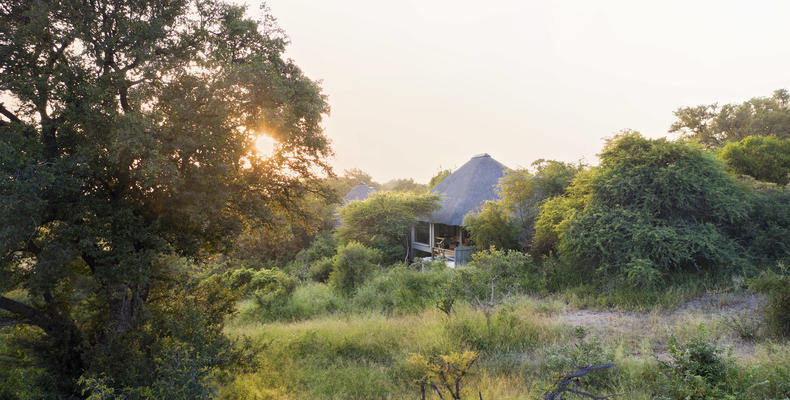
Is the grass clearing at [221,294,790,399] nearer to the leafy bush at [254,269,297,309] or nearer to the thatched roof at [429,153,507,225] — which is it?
the leafy bush at [254,269,297,309]

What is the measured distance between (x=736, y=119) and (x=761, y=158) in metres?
12.8

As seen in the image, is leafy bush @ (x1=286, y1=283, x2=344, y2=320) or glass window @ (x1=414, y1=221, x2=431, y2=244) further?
glass window @ (x1=414, y1=221, x2=431, y2=244)

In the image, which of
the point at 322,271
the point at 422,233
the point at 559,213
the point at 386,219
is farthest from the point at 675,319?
the point at 422,233

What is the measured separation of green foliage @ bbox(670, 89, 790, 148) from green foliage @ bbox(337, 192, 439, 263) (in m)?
17.5

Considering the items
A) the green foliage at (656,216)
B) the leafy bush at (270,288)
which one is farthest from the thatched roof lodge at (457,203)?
the leafy bush at (270,288)

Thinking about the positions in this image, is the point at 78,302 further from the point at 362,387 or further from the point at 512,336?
the point at 512,336

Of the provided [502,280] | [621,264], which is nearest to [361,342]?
[502,280]

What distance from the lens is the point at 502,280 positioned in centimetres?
989

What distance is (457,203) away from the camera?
72.9 feet

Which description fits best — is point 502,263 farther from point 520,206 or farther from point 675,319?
point 520,206

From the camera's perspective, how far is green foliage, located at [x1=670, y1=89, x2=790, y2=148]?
2412 centimetres

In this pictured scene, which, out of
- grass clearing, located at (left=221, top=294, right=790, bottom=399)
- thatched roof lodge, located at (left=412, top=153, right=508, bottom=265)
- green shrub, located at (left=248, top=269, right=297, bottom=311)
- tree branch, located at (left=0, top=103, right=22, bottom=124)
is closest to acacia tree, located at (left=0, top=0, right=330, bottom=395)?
tree branch, located at (left=0, top=103, right=22, bottom=124)

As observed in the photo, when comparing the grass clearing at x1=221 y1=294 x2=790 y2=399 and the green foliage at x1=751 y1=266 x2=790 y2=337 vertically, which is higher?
the green foliage at x1=751 y1=266 x2=790 y2=337

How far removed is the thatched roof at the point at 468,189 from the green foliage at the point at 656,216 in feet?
24.9
